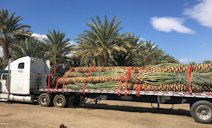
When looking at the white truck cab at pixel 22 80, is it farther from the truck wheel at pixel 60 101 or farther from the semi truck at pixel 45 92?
the truck wheel at pixel 60 101

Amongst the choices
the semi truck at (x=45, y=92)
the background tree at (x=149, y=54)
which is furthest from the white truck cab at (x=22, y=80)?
the background tree at (x=149, y=54)

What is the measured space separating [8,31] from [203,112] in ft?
87.2

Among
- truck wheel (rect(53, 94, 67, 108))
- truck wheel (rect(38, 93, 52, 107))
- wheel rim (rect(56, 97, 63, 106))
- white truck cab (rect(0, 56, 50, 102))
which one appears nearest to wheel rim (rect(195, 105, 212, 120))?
truck wheel (rect(53, 94, 67, 108))

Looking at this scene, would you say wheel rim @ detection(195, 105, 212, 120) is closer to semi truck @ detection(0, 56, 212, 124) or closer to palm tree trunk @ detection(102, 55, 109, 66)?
semi truck @ detection(0, 56, 212, 124)

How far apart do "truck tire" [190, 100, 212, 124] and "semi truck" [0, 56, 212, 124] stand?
66 cm

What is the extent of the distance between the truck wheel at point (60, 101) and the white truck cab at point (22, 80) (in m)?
1.69

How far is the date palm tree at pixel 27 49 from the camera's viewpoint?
2954 cm

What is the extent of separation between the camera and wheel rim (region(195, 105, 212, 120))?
455 inches

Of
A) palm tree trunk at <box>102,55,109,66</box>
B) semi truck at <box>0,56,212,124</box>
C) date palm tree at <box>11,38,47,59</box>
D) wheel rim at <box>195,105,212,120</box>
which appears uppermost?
date palm tree at <box>11,38,47,59</box>

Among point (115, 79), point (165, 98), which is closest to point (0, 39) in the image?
point (115, 79)

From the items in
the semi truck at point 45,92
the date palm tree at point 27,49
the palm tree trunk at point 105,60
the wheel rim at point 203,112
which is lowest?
the wheel rim at point 203,112

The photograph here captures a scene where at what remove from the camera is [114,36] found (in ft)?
86.6

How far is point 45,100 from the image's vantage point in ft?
53.7

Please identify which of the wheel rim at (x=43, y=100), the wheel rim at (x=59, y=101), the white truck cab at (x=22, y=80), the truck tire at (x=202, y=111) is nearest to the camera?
the truck tire at (x=202, y=111)
